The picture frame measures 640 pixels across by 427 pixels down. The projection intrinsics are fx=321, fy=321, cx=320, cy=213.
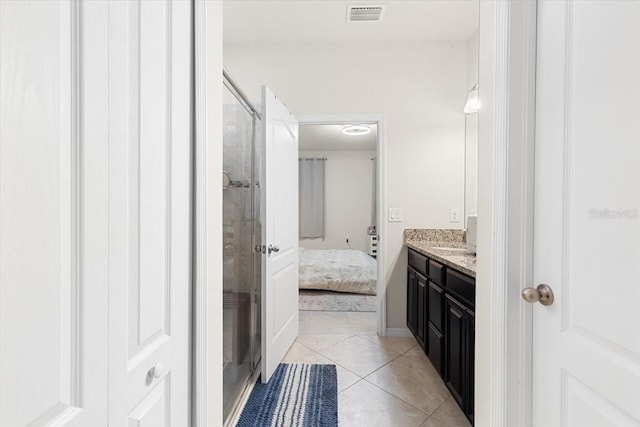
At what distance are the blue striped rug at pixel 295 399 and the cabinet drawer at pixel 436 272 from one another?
98 centimetres

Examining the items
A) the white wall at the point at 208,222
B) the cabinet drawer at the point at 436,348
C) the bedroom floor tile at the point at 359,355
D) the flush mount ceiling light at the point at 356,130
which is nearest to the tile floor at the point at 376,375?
the bedroom floor tile at the point at 359,355

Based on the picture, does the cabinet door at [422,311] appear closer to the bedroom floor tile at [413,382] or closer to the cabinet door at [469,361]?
the bedroom floor tile at [413,382]

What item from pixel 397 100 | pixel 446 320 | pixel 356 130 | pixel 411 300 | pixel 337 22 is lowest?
pixel 411 300

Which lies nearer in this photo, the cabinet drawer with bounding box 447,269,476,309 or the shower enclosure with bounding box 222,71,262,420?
the cabinet drawer with bounding box 447,269,476,309

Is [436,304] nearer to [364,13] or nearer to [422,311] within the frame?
[422,311]

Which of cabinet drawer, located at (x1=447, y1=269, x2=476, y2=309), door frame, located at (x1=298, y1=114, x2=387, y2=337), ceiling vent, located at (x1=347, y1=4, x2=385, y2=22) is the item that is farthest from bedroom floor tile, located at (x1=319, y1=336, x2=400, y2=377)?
ceiling vent, located at (x1=347, y1=4, x2=385, y2=22)

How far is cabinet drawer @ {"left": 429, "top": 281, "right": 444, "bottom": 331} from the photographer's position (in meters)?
2.12

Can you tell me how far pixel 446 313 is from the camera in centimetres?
202

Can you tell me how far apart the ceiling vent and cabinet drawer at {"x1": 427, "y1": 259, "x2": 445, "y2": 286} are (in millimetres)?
1990

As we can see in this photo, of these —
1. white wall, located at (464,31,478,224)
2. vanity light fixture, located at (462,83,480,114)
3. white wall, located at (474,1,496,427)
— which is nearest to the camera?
white wall, located at (474,1,496,427)

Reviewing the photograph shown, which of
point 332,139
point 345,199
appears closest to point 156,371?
point 332,139

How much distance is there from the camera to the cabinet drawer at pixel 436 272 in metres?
2.09

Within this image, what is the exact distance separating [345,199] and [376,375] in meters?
5.13

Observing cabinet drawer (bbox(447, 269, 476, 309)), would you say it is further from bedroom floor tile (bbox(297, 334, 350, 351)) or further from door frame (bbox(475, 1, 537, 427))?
bedroom floor tile (bbox(297, 334, 350, 351))
